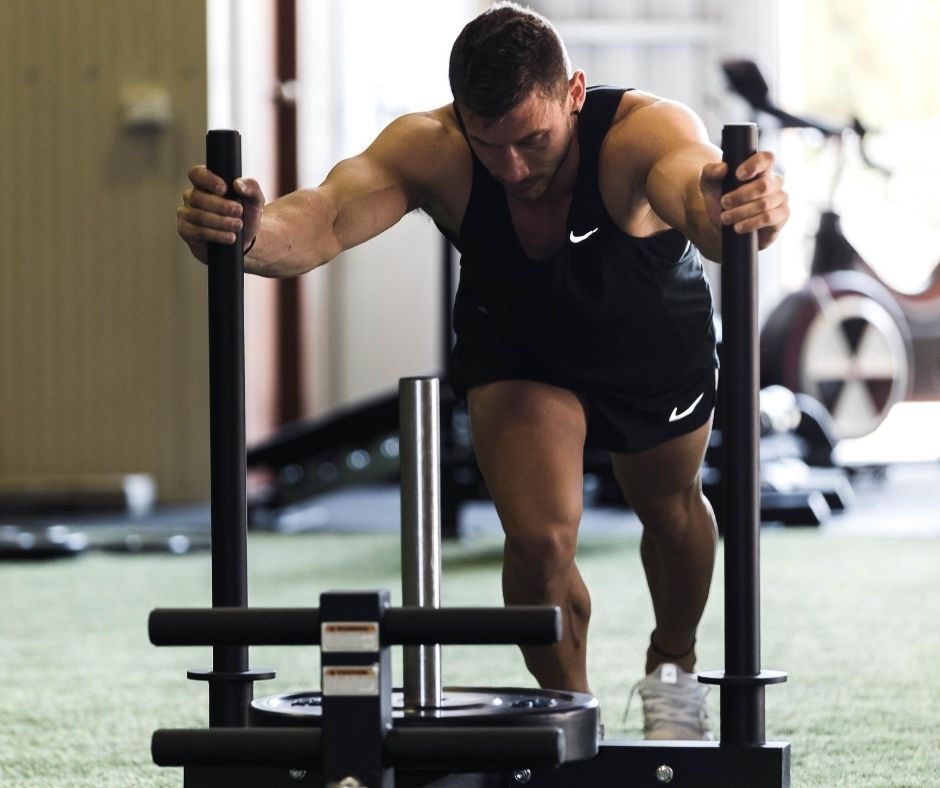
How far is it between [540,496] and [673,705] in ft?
1.27

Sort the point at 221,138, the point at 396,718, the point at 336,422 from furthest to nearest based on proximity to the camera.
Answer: the point at 336,422 → the point at 221,138 → the point at 396,718

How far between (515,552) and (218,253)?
56 cm

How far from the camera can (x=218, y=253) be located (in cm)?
158

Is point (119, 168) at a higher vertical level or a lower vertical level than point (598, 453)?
higher

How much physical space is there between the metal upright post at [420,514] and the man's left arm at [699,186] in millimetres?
325

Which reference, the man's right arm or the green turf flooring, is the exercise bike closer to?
the green turf flooring

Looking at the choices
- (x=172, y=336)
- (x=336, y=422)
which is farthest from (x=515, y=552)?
(x=172, y=336)

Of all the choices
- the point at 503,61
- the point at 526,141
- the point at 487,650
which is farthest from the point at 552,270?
the point at 487,650

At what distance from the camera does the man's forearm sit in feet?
5.57

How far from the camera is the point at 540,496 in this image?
6.23ft

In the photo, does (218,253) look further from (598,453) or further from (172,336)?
(172,336)

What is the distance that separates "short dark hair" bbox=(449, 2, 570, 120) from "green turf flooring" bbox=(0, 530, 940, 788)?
0.89 meters

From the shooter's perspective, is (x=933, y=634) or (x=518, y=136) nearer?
(x=518, y=136)

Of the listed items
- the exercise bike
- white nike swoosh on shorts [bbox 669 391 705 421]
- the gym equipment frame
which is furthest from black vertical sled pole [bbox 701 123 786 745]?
the exercise bike
